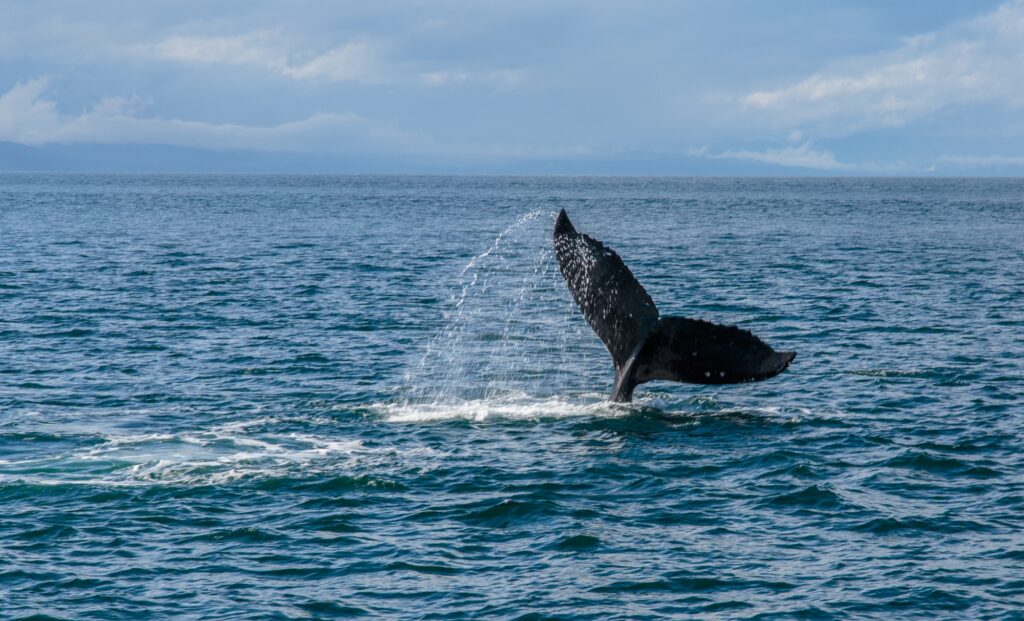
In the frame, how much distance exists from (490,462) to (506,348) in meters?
10.6

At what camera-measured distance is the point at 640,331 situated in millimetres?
17656

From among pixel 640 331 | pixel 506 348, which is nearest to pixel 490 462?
pixel 640 331

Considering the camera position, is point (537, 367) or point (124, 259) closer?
point (537, 367)

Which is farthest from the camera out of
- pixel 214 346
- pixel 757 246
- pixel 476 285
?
pixel 757 246

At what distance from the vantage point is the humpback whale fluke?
16.8m

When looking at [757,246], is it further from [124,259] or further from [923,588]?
[923,588]

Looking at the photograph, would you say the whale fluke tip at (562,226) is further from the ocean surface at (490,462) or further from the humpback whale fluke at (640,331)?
the ocean surface at (490,462)

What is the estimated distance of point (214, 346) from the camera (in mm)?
28516

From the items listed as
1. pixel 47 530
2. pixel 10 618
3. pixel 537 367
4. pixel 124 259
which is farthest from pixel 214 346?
pixel 124 259

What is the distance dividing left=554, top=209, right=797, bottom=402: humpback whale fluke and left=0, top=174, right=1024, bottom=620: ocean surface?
4.46 feet

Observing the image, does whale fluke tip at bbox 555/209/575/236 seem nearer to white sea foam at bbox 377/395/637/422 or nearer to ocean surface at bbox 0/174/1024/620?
ocean surface at bbox 0/174/1024/620

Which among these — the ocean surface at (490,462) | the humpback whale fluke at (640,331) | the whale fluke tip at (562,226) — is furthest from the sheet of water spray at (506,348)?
the whale fluke tip at (562,226)

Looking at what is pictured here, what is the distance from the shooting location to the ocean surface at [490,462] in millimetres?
13055

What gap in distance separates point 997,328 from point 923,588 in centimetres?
1932
